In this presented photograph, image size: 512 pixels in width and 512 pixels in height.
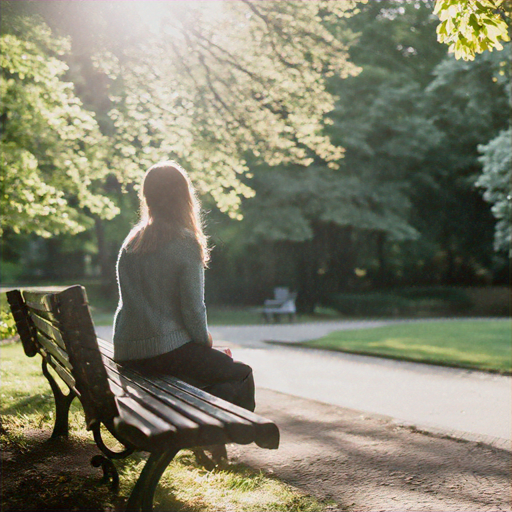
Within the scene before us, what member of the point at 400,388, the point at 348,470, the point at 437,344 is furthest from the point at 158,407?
the point at 437,344

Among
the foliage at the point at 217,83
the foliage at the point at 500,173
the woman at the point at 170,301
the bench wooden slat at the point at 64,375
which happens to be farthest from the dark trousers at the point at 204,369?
the foliage at the point at 500,173

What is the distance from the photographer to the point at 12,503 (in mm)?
3586

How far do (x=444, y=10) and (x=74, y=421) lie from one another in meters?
4.21

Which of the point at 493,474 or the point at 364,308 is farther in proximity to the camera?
the point at 364,308

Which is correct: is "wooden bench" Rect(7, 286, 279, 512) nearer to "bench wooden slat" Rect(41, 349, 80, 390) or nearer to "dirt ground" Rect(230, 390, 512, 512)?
"bench wooden slat" Rect(41, 349, 80, 390)

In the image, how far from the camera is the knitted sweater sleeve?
4.08 metres

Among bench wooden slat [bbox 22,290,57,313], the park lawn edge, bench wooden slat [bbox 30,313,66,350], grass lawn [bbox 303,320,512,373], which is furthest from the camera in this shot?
grass lawn [bbox 303,320,512,373]

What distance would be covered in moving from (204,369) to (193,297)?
0.44 metres

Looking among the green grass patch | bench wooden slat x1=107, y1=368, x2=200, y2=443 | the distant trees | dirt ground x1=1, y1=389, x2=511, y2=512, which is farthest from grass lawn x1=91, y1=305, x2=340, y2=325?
bench wooden slat x1=107, y1=368, x2=200, y2=443

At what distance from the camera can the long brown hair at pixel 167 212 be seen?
4184 mm

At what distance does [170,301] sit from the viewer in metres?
4.14

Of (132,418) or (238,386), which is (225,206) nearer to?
(238,386)

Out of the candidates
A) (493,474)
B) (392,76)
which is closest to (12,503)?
(493,474)

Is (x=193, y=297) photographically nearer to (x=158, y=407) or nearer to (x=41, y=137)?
(x=158, y=407)
